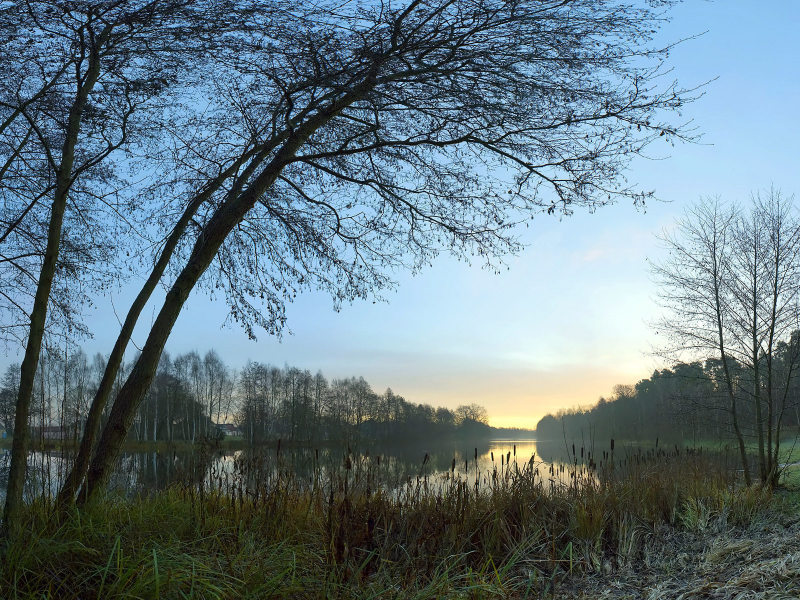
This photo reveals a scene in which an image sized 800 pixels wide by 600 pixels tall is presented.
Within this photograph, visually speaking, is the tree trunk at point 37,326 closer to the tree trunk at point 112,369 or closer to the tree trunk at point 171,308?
the tree trunk at point 112,369

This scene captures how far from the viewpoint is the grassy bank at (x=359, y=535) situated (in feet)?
7.97

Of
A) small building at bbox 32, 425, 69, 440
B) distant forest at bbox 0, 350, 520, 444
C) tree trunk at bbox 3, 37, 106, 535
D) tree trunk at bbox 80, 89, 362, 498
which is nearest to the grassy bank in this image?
tree trunk at bbox 3, 37, 106, 535

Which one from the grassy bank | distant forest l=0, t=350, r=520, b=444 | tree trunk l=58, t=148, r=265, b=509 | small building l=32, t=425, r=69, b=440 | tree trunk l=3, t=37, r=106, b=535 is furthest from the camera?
distant forest l=0, t=350, r=520, b=444

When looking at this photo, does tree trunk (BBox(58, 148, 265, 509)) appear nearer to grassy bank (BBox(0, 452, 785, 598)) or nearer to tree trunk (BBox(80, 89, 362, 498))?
tree trunk (BBox(80, 89, 362, 498))

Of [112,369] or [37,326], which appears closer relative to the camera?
[37,326]

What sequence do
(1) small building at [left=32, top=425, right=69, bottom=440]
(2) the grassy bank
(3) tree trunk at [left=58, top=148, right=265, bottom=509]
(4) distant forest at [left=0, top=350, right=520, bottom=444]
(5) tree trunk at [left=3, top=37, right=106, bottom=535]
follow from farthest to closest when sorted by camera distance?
(4) distant forest at [left=0, top=350, right=520, bottom=444] < (1) small building at [left=32, top=425, right=69, bottom=440] < (3) tree trunk at [left=58, top=148, right=265, bottom=509] < (5) tree trunk at [left=3, top=37, right=106, bottom=535] < (2) the grassy bank

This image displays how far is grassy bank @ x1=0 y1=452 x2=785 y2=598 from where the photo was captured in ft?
7.97

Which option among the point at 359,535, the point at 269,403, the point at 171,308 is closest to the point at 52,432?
the point at 171,308

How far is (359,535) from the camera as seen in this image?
150 inches

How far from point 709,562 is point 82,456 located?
178 inches

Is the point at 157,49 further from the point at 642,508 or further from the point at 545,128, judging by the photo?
the point at 642,508

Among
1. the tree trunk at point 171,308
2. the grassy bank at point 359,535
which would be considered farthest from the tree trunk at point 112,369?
the grassy bank at point 359,535

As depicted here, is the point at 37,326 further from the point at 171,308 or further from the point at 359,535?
the point at 359,535

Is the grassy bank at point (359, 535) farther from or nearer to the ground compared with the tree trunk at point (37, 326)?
nearer to the ground
